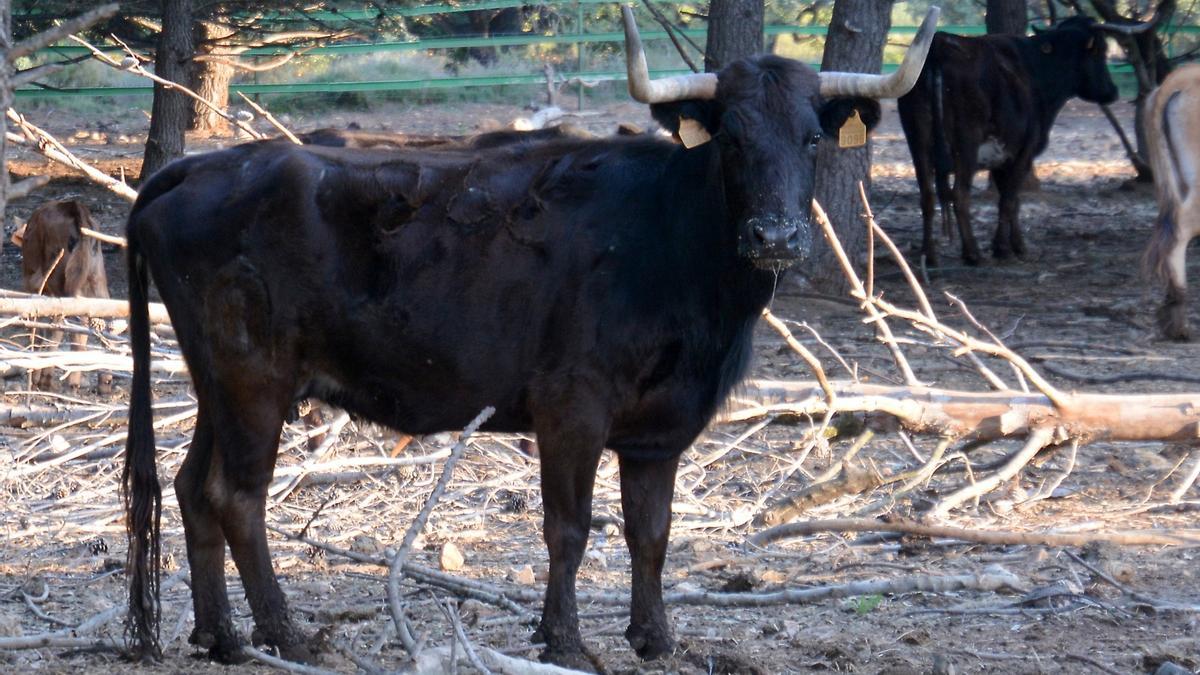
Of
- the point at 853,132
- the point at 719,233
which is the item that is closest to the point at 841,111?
the point at 853,132

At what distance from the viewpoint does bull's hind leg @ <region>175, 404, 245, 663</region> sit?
5.06 metres

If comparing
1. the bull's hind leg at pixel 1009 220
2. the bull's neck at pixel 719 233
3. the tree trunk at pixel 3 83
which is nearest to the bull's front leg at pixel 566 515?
the bull's neck at pixel 719 233

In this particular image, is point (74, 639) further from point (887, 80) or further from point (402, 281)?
point (887, 80)

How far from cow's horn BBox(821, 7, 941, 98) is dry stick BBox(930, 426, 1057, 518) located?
236cm

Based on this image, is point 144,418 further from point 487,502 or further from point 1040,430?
Answer: point 1040,430

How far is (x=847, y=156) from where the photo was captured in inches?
478

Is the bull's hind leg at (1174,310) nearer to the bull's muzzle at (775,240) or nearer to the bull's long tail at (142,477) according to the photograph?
the bull's muzzle at (775,240)

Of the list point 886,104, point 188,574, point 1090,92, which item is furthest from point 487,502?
Answer: point 886,104

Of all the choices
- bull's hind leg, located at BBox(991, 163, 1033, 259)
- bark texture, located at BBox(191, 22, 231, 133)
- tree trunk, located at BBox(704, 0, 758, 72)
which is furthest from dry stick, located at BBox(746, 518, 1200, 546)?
bark texture, located at BBox(191, 22, 231, 133)

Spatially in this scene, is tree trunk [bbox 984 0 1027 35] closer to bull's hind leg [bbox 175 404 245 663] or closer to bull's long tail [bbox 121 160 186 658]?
bull's long tail [bbox 121 160 186 658]

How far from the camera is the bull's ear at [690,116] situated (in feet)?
17.0

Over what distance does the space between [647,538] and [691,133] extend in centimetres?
157

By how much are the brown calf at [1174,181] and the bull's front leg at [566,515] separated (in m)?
7.41

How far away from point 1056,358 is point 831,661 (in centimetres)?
546
